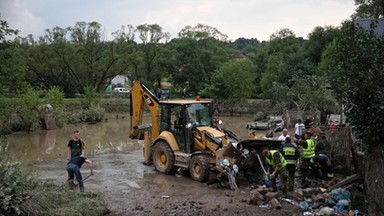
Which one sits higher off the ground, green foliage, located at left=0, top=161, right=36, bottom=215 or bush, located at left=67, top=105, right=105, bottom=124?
bush, located at left=67, top=105, right=105, bottom=124

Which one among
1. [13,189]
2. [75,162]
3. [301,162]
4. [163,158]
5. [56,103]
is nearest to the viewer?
[13,189]

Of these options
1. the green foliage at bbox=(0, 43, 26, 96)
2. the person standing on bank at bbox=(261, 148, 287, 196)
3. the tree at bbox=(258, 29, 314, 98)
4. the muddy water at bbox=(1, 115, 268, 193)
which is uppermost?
the tree at bbox=(258, 29, 314, 98)

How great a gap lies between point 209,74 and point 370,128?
142 feet

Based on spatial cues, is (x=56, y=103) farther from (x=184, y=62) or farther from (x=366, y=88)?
(x=366, y=88)

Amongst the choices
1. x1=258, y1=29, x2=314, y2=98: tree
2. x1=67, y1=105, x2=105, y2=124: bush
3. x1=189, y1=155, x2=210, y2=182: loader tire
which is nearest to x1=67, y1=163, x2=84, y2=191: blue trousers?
x1=189, y1=155, x2=210, y2=182: loader tire

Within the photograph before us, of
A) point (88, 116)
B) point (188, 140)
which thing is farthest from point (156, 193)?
point (88, 116)

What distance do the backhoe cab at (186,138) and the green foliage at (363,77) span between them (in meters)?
4.20

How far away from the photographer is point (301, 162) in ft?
39.9

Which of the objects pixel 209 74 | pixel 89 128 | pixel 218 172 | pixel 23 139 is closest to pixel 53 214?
pixel 218 172

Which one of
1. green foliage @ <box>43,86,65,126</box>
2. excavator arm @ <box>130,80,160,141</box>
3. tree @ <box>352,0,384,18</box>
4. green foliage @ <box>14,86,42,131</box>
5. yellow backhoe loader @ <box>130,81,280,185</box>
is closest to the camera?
yellow backhoe loader @ <box>130,81,280,185</box>

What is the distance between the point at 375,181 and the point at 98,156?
41.1ft

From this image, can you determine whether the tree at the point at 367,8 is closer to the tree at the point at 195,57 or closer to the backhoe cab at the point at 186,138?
the tree at the point at 195,57

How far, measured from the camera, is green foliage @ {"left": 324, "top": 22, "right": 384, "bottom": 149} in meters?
7.80

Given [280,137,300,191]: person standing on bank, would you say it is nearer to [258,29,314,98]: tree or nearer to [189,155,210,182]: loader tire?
[189,155,210,182]: loader tire
